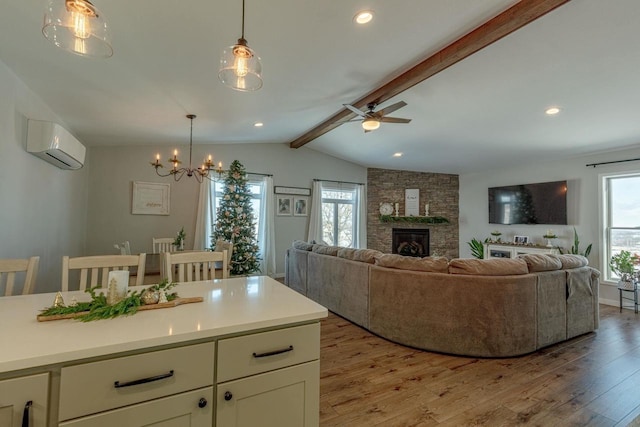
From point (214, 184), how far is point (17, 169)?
3.31 m

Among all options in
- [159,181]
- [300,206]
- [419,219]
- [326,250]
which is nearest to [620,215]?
[419,219]

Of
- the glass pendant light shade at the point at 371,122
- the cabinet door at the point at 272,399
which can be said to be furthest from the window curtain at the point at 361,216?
the cabinet door at the point at 272,399

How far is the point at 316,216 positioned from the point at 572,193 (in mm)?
5016

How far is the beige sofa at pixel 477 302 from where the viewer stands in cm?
276

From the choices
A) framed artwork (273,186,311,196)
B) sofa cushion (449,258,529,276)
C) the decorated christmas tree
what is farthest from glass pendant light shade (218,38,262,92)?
framed artwork (273,186,311,196)

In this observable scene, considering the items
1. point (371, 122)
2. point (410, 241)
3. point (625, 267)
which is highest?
point (371, 122)

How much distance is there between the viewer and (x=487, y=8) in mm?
2379

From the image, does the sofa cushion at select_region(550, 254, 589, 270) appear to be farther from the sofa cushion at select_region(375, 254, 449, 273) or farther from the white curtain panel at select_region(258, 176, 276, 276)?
the white curtain panel at select_region(258, 176, 276, 276)

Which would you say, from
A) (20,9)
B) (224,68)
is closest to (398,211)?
(224,68)

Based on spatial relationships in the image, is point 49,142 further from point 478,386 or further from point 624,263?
point 624,263

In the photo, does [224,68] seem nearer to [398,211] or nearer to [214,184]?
[214,184]

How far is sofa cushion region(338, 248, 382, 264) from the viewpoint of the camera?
3.45 m

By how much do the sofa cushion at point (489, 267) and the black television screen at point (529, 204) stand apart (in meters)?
3.63

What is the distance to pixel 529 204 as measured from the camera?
596 cm
